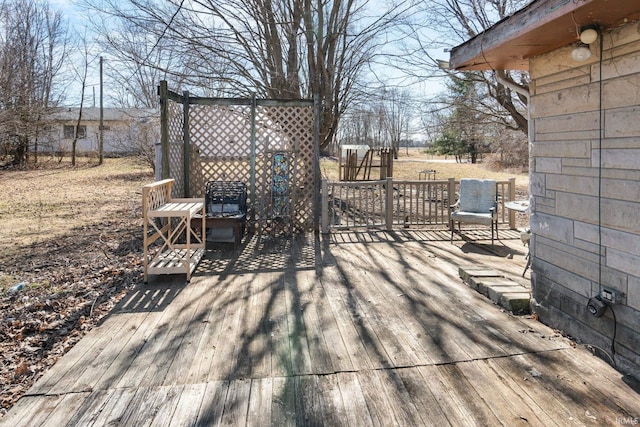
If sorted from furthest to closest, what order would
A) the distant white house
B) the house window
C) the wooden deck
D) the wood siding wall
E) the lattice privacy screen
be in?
the house window
the distant white house
the lattice privacy screen
the wood siding wall
the wooden deck

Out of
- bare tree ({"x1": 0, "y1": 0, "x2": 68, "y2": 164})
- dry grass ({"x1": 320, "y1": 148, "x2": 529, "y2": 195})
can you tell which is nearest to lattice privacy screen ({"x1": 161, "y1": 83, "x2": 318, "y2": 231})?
dry grass ({"x1": 320, "y1": 148, "x2": 529, "y2": 195})

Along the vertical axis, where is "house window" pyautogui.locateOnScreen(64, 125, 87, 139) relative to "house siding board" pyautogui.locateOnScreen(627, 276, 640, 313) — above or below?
above

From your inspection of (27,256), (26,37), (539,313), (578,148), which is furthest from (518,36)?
(26,37)

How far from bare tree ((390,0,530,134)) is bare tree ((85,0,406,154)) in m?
0.86

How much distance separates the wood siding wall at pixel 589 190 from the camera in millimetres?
2262

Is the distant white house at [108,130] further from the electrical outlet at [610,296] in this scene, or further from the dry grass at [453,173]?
the electrical outlet at [610,296]

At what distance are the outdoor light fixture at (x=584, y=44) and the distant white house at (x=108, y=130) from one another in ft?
26.5

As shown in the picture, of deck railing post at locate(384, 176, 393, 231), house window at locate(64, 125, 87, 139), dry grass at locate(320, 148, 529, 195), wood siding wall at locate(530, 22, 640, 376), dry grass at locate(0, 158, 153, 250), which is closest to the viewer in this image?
wood siding wall at locate(530, 22, 640, 376)

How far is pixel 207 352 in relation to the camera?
262cm

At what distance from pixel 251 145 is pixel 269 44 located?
9.15 ft

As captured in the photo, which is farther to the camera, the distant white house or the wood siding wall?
the distant white house

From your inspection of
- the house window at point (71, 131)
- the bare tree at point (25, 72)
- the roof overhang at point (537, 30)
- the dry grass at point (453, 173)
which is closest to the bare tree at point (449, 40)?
the dry grass at point (453, 173)

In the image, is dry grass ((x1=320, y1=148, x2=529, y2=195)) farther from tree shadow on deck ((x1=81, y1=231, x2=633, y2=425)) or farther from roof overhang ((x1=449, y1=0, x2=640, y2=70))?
roof overhang ((x1=449, y1=0, x2=640, y2=70))

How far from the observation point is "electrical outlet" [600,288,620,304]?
2355mm
